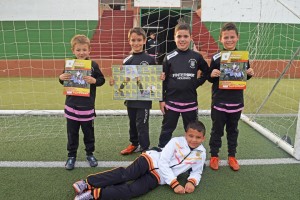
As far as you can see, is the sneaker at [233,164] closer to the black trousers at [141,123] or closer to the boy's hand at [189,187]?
the boy's hand at [189,187]

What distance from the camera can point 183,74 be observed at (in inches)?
116

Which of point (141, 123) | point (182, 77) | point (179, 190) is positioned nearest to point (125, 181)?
point (179, 190)

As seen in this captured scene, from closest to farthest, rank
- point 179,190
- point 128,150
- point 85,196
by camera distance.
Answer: point 85,196, point 179,190, point 128,150

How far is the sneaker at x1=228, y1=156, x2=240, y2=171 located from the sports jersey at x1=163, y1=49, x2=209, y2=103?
2.50 feet

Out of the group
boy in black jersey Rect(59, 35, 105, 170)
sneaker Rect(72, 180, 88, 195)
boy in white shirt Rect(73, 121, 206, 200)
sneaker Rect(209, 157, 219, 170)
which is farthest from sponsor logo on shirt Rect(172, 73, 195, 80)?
sneaker Rect(72, 180, 88, 195)

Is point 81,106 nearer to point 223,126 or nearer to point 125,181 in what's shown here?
point 125,181

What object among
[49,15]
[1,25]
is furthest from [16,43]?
[49,15]

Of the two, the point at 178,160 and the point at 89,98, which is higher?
the point at 89,98

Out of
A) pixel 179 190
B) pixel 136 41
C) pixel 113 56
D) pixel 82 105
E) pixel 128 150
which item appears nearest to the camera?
pixel 179 190

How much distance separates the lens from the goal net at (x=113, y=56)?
4500 millimetres

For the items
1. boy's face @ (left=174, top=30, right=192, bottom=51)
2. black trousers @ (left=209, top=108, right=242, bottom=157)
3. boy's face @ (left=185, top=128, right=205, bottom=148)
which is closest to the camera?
boy's face @ (left=185, top=128, right=205, bottom=148)

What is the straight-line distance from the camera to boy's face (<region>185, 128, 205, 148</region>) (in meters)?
2.62

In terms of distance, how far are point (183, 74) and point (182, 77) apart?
3 cm

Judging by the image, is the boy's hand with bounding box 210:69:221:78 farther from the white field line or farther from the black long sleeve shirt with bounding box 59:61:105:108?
the black long sleeve shirt with bounding box 59:61:105:108
